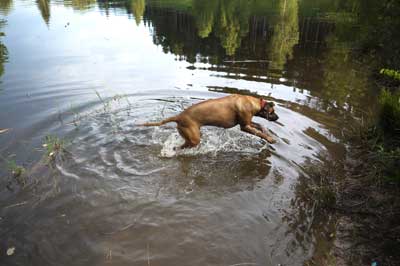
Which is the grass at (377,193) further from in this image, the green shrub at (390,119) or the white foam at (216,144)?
the white foam at (216,144)

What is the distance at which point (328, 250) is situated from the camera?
427 cm

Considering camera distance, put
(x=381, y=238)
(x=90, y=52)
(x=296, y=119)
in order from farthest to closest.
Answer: (x=90, y=52) → (x=296, y=119) → (x=381, y=238)

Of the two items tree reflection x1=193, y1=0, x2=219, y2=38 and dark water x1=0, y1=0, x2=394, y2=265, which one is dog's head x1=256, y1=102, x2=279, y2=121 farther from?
tree reflection x1=193, y1=0, x2=219, y2=38

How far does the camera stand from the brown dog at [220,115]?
22.7 feet

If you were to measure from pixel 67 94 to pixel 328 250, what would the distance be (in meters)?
9.45

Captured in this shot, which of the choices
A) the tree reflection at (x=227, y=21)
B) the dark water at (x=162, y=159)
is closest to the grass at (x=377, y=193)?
the dark water at (x=162, y=159)

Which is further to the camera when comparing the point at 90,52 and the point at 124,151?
the point at 90,52

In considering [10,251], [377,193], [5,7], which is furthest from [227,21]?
[10,251]

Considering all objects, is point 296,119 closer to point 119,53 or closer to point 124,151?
point 124,151

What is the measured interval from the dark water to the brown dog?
1.77 ft

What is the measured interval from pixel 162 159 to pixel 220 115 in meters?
1.64

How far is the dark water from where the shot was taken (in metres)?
4.52

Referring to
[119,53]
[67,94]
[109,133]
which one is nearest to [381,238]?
[109,133]

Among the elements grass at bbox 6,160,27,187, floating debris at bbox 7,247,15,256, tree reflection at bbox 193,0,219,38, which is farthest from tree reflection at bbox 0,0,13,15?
floating debris at bbox 7,247,15,256
